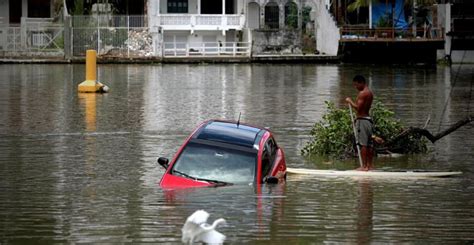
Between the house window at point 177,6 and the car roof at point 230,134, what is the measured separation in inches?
2429

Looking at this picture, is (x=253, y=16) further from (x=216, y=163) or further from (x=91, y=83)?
(x=216, y=163)

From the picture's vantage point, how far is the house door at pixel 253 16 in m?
79.9

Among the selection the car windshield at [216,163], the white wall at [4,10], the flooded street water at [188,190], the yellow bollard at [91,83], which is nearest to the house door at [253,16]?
the white wall at [4,10]

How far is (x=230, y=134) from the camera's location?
17.3m

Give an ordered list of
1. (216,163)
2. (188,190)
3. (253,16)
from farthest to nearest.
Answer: (253,16) < (216,163) < (188,190)

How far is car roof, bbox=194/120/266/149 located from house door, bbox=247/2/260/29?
62.2 m

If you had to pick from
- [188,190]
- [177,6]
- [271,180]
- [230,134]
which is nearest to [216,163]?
[230,134]

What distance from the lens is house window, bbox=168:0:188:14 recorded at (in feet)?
260

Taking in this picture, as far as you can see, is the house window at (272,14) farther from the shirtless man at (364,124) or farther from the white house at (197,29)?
the shirtless man at (364,124)

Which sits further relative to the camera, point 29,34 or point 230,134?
point 29,34

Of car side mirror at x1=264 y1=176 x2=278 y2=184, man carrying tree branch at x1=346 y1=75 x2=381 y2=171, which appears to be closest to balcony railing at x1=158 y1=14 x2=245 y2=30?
man carrying tree branch at x1=346 y1=75 x2=381 y2=171

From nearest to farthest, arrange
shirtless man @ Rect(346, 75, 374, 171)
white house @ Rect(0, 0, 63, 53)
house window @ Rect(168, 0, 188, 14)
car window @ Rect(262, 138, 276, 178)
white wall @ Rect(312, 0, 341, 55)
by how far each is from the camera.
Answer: car window @ Rect(262, 138, 276, 178), shirtless man @ Rect(346, 75, 374, 171), white wall @ Rect(312, 0, 341, 55), white house @ Rect(0, 0, 63, 53), house window @ Rect(168, 0, 188, 14)

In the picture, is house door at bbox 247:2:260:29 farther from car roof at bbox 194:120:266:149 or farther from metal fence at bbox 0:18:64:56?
car roof at bbox 194:120:266:149

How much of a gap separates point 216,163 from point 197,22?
60799mm
